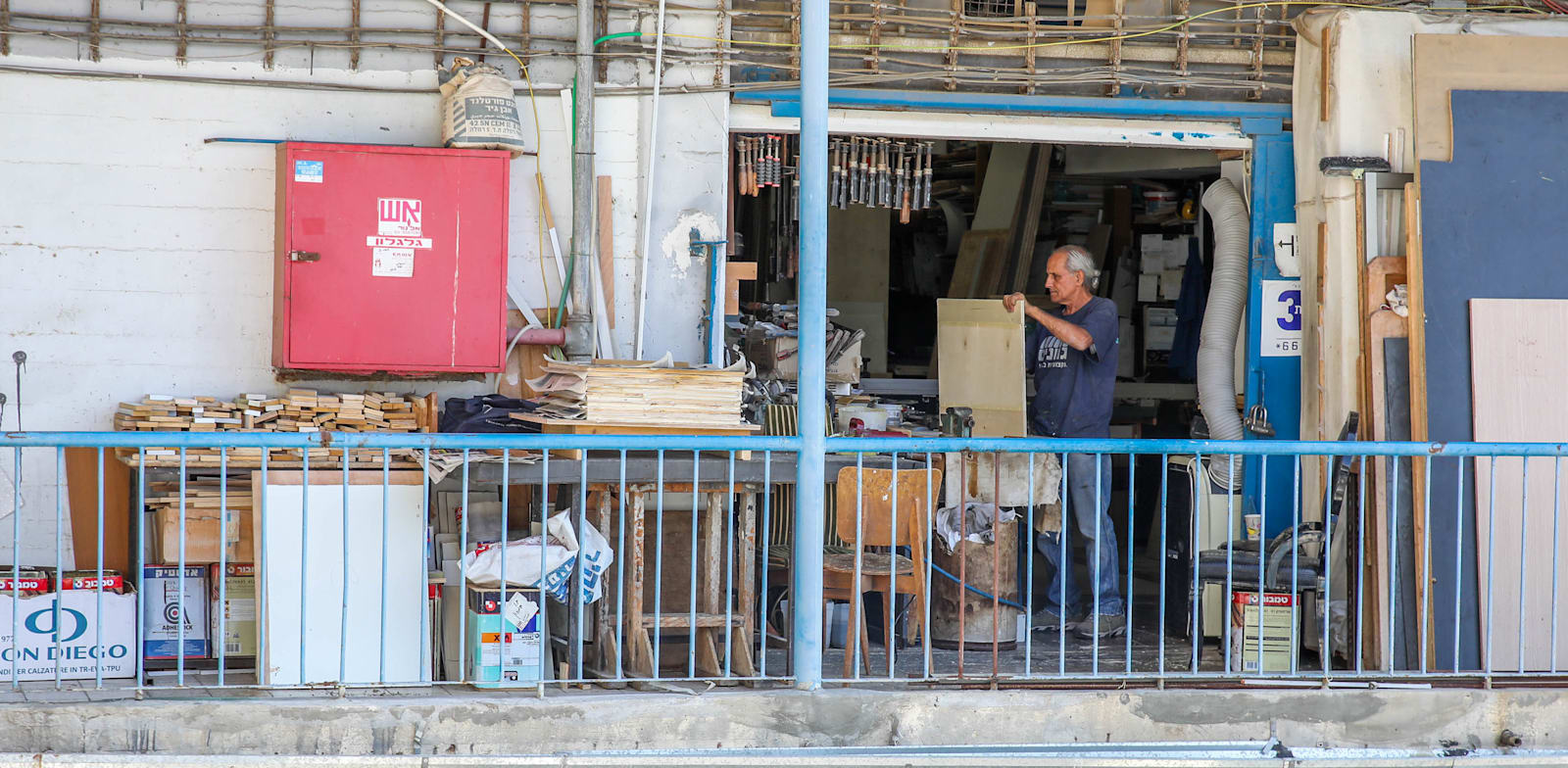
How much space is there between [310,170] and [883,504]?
324 centimetres

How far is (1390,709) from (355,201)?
5282 mm

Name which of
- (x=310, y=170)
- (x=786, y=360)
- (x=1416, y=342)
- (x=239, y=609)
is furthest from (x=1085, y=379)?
(x=239, y=609)

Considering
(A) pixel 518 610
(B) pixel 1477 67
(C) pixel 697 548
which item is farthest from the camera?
(B) pixel 1477 67

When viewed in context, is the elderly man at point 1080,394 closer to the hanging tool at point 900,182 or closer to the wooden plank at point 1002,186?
the hanging tool at point 900,182

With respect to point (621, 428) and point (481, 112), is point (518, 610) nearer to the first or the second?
point (621, 428)

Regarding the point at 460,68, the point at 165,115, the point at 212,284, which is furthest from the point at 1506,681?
the point at 165,115

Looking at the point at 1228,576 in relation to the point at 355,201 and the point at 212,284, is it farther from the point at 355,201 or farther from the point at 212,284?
the point at 212,284

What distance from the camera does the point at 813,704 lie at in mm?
5934

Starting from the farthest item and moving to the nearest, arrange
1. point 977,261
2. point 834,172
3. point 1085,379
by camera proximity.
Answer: point 977,261
point 834,172
point 1085,379

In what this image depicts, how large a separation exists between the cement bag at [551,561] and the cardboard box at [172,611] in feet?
5.22

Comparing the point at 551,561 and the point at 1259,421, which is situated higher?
the point at 1259,421

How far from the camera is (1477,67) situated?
7.80m

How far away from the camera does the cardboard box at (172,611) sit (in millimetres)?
7152

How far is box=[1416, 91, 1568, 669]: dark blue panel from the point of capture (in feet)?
24.3
